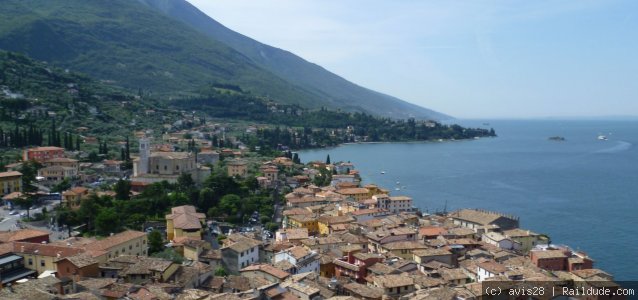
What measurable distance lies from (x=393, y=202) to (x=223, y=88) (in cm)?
10022

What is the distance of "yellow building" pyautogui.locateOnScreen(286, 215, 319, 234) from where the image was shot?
28.2m

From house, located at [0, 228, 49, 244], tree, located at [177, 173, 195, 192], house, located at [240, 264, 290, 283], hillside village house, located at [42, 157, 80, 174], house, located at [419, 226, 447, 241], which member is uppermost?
hillside village house, located at [42, 157, 80, 174]

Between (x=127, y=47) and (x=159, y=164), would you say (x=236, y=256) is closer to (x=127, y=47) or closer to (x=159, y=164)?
(x=159, y=164)

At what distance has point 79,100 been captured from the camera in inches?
2662

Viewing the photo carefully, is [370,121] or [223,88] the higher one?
[223,88]

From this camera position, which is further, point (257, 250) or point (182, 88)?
point (182, 88)

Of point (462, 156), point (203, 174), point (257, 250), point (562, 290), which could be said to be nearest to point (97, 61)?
point (462, 156)

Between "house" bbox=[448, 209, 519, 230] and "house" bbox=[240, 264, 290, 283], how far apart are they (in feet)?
50.8

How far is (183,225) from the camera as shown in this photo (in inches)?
899

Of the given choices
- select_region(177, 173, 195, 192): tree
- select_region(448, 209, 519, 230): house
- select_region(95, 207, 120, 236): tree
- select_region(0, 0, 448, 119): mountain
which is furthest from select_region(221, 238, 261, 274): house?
select_region(0, 0, 448, 119): mountain

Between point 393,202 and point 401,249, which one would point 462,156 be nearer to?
point 393,202

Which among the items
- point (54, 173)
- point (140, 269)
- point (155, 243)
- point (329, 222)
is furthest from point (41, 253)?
point (54, 173)

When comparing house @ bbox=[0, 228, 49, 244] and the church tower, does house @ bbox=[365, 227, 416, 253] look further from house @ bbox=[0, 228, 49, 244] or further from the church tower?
the church tower

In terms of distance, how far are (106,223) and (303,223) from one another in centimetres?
992
